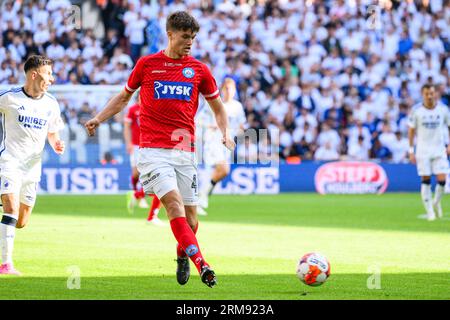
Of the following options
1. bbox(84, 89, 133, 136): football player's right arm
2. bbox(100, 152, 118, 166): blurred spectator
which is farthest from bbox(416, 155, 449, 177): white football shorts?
bbox(84, 89, 133, 136): football player's right arm

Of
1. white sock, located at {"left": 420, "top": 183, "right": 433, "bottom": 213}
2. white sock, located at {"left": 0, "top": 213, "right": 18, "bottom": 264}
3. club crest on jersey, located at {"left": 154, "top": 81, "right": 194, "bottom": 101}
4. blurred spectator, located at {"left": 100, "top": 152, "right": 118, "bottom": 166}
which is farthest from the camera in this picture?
blurred spectator, located at {"left": 100, "top": 152, "right": 118, "bottom": 166}

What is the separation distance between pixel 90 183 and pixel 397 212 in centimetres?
856

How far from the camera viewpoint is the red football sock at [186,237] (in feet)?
26.8

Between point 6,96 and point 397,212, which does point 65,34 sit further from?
point 6,96

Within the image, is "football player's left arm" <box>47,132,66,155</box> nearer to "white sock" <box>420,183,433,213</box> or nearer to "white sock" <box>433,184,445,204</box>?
"white sock" <box>420,183,433,213</box>

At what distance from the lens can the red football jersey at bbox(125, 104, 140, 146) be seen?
18.0 metres

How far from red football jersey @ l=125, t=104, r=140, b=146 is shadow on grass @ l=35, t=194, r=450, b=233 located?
1428 millimetres

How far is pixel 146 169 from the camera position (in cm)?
866

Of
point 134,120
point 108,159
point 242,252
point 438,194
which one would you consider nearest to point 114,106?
point 242,252

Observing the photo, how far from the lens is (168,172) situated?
857 centimetres

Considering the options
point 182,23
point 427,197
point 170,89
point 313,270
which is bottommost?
point 427,197

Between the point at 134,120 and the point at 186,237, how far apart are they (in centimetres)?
1012

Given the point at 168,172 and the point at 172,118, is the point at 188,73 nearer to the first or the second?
the point at 172,118
